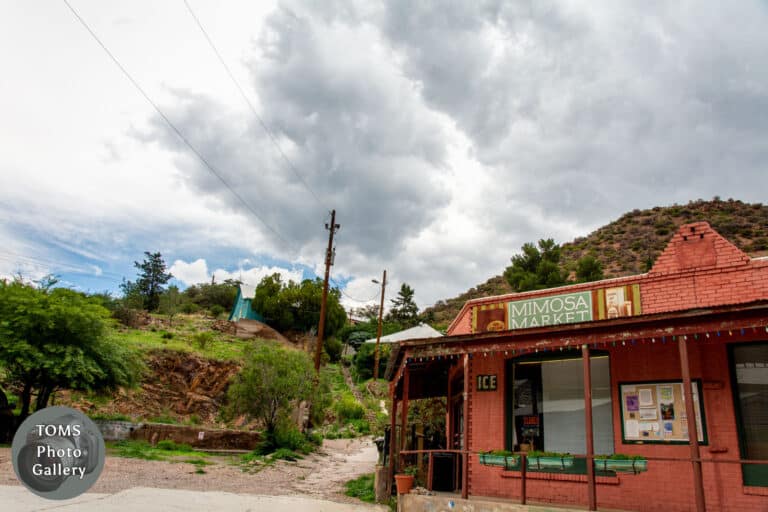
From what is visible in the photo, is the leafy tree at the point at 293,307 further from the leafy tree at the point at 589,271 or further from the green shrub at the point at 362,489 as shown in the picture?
the green shrub at the point at 362,489

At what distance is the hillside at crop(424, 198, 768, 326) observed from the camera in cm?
4084

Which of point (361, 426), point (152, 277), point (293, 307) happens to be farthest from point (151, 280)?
point (361, 426)

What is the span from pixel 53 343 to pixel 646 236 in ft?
154

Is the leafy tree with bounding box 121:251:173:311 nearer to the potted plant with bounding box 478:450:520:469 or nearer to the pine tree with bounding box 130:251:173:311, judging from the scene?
the pine tree with bounding box 130:251:173:311

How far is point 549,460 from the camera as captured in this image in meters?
8.27

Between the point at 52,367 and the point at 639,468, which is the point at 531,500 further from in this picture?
the point at 52,367

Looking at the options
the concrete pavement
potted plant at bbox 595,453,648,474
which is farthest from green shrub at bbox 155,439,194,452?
potted plant at bbox 595,453,648,474

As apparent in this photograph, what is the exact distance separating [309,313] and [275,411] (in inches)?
1101

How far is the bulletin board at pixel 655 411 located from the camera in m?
8.56

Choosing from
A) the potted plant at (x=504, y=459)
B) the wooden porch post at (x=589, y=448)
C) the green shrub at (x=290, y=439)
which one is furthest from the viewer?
the green shrub at (x=290, y=439)
